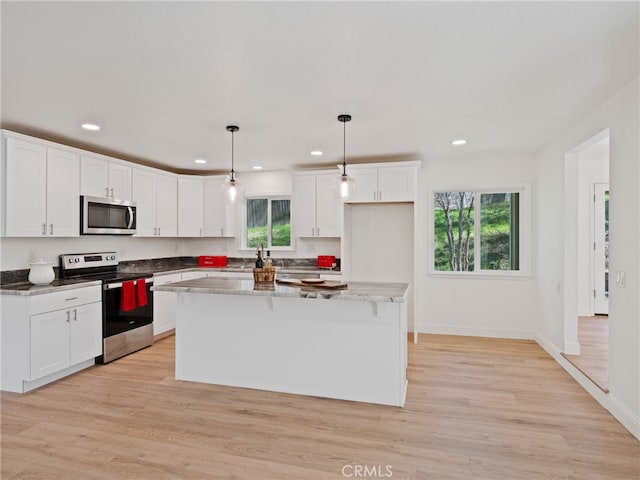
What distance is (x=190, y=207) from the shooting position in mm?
5828

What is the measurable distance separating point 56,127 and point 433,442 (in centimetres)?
422

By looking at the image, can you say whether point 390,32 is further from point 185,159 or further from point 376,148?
point 185,159

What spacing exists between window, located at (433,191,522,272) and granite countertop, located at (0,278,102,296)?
4.30m

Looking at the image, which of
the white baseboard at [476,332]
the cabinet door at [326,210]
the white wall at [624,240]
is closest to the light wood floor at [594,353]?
the white wall at [624,240]

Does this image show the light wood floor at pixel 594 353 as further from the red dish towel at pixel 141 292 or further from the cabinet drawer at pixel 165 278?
the cabinet drawer at pixel 165 278

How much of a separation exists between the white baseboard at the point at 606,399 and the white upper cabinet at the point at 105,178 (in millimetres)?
5292

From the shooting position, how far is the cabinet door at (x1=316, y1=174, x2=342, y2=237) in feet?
17.5

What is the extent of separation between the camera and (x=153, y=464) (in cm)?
227

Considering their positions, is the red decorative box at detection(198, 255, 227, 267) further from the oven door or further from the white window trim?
the white window trim

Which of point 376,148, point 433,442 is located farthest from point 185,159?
point 433,442

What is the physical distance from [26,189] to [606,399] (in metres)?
5.33

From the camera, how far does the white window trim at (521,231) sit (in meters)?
4.97

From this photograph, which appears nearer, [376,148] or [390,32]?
[390,32]

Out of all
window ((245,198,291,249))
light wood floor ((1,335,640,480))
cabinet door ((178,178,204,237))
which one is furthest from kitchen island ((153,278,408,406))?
cabinet door ((178,178,204,237))
